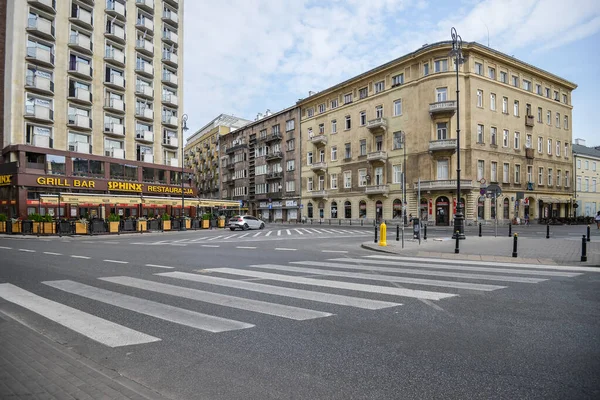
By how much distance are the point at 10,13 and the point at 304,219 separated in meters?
39.3

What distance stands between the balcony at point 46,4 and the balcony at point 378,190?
36.9 metres

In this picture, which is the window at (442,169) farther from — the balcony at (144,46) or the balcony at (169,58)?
the balcony at (144,46)

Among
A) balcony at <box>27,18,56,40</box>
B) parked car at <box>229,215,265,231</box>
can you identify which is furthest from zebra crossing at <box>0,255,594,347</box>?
balcony at <box>27,18,56,40</box>

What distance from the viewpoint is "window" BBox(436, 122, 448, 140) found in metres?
39.9

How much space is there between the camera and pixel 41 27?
1280 inches

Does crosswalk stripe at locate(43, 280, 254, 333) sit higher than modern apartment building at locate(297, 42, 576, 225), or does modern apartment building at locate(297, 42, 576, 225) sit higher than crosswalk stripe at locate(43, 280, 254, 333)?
modern apartment building at locate(297, 42, 576, 225)

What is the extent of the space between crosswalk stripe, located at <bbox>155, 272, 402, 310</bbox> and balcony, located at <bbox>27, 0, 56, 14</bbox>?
119 ft

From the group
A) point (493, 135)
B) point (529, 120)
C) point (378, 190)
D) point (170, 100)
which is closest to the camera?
point (493, 135)

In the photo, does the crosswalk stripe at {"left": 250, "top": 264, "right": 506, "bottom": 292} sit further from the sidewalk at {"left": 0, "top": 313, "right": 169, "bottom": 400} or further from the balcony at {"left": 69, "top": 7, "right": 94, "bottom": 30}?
the balcony at {"left": 69, "top": 7, "right": 94, "bottom": 30}

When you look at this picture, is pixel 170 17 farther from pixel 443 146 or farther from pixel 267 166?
pixel 443 146

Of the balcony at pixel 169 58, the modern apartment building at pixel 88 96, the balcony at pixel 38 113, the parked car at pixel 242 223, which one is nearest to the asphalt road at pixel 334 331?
the parked car at pixel 242 223

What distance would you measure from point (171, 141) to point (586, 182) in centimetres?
6050

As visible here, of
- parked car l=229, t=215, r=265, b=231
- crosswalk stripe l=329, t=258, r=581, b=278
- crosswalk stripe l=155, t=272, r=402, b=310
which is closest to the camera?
crosswalk stripe l=155, t=272, r=402, b=310

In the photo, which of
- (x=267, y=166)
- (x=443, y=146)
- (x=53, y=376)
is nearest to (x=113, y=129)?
(x=267, y=166)
